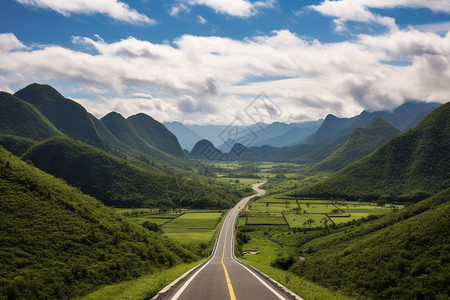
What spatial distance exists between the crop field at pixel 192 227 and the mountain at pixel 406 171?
296 ft

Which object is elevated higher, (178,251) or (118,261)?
(118,261)

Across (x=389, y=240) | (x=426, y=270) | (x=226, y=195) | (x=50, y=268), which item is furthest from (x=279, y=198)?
(x=50, y=268)

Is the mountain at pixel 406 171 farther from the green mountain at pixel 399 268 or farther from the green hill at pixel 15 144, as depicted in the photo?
the green hill at pixel 15 144

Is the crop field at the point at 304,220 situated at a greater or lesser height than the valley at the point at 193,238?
lesser

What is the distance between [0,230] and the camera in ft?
92.3

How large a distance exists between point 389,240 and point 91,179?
533 feet

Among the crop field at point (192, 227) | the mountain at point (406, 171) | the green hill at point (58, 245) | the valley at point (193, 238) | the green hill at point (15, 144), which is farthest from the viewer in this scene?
the green hill at point (15, 144)

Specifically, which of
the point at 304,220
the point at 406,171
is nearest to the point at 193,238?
the point at 304,220

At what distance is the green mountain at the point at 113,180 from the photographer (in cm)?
15238

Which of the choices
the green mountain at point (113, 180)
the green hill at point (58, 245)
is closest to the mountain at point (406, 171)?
the green mountain at point (113, 180)

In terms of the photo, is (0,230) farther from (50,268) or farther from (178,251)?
(178,251)

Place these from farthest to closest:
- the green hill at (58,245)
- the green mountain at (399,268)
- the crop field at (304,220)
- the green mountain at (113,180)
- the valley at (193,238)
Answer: the green mountain at (113,180) → the crop field at (304,220) → the green mountain at (399,268) → the valley at (193,238) → the green hill at (58,245)

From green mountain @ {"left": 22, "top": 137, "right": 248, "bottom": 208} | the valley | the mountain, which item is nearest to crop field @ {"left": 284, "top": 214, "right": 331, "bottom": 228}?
the valley

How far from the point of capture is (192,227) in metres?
106
